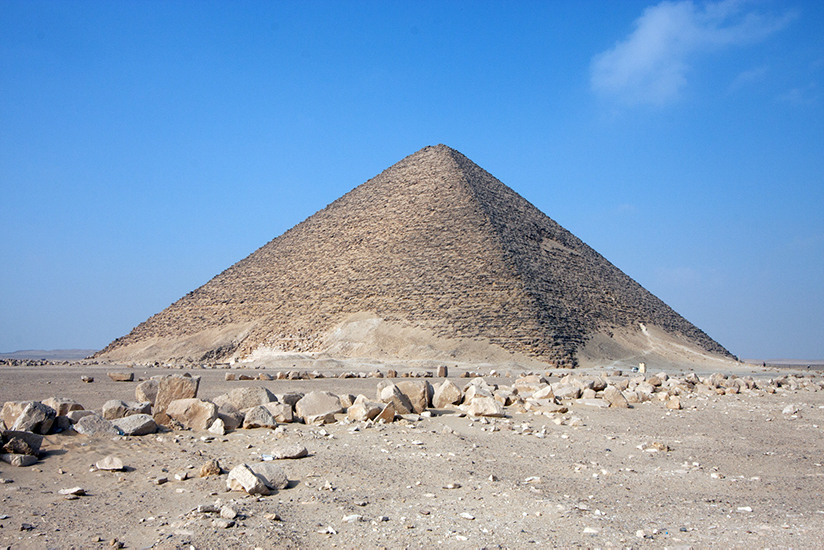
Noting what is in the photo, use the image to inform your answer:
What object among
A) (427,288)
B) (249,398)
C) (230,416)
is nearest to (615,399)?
(249,398)

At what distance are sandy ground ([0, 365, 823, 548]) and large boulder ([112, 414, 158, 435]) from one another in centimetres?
10

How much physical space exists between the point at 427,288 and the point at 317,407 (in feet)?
98.0

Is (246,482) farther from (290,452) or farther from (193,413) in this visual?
(193,413)

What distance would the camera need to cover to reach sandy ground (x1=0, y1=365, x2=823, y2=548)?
10.8 feet

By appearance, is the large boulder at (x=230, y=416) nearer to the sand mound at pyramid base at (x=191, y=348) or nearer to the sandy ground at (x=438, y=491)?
the sandy ground at (x=438, y=491)

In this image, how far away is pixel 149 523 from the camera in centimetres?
340

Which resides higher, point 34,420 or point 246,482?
point 34,420

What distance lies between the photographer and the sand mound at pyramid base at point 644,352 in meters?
31.9

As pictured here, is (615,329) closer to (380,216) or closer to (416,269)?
(416,269)

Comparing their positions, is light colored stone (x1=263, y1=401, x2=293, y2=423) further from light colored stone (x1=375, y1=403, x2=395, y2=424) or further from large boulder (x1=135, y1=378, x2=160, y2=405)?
large boulder (x1=135, y1=378, x2=160, y2=405)

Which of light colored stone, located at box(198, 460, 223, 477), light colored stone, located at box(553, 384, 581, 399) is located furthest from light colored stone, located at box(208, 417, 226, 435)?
light colored stone, located at box(553, 384, 581, 399)

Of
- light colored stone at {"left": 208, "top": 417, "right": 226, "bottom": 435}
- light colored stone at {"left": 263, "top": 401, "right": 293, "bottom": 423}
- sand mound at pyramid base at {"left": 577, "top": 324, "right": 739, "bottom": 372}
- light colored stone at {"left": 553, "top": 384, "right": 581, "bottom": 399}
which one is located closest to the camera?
light colored stone at {"left": 208, "top": 417, "right": 226, "bottom": 435}

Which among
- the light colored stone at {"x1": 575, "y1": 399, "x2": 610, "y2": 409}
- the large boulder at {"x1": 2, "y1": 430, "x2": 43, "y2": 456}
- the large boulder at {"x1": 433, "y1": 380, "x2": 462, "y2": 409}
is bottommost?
the large boulder at {"x1": 2, "y1": 430, "x2": 43, "y2": 456}

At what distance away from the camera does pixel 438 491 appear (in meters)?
4.17
